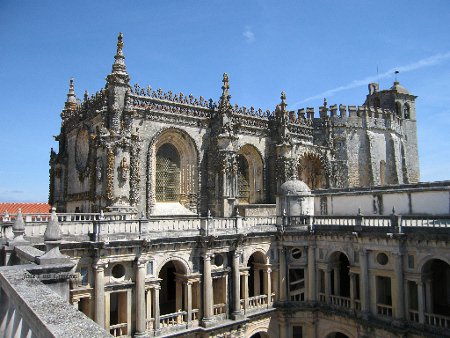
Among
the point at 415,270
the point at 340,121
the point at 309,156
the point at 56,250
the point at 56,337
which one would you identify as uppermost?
the point at 340,121

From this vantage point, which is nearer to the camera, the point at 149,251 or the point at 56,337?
the point at 56,337

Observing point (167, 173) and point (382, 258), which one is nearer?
point (382, 258)

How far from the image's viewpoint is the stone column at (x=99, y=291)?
780 inches

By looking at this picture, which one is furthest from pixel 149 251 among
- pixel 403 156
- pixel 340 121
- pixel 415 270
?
pixel 403 156

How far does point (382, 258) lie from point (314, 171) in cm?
1623

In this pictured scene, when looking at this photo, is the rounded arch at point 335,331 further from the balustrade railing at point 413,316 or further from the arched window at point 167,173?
the arched window at point 167,173

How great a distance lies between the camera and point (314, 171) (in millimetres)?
39406

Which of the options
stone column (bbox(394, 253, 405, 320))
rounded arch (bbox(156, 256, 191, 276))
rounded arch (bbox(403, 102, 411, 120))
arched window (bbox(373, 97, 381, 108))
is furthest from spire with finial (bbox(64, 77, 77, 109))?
rounded arch (bbox(403, 102, 411, 120))

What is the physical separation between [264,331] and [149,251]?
10.7m

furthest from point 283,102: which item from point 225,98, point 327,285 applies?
point 327,285

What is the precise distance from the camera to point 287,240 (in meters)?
28.4

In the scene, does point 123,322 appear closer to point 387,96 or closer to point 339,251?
point 339,251

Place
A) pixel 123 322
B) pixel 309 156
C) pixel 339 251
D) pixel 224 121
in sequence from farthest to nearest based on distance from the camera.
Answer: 1. pixel 309 156
2. pixel 224 121
3. pixel 339 251
4. pixel 123 322

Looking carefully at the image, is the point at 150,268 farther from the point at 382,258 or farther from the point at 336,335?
A: the point at 336,335
